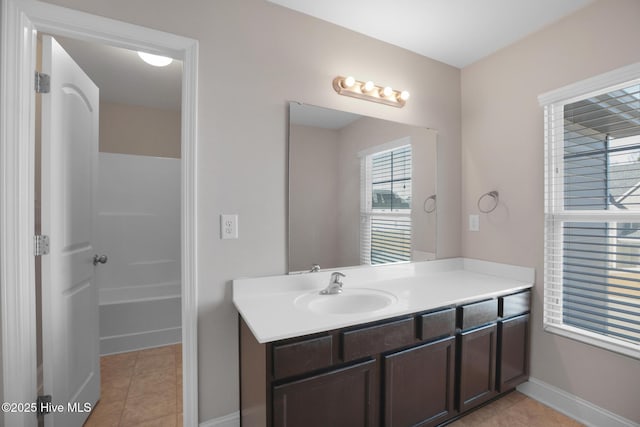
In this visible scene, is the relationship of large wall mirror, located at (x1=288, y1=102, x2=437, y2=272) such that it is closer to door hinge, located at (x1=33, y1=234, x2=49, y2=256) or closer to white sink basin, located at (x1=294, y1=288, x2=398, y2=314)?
white sink basin, located at (x1=294, y1=288, x2=398, y2=314)

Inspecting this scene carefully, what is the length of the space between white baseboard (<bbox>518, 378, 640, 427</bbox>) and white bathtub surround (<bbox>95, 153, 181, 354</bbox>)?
2.98 metres

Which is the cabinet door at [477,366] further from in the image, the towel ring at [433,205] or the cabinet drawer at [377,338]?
the towel ring at [433,205]

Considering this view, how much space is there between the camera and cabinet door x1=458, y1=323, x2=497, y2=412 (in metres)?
1.65

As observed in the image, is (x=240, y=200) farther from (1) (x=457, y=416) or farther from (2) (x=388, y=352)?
(1) (x=457, y=416)

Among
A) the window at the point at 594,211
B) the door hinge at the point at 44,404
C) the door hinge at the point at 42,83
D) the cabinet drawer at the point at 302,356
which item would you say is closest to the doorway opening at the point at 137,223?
the door hinge at the point at 44,404

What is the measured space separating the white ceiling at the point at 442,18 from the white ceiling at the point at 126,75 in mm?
1547

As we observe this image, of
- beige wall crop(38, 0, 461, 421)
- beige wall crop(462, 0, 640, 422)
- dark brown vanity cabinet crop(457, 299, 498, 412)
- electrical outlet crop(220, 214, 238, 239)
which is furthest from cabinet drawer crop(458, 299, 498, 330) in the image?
electrical outlet crop(220, 214, 238, 239)

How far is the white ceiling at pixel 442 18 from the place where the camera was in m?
1.72

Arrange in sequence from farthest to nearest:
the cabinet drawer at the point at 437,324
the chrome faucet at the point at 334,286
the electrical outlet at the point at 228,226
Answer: the chrome faucet at the point at 334,286 → the electrical outlet at the point at 228,226 → the cabinet drawer at the point at 437,324

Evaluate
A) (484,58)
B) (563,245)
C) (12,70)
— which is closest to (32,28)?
(12,70)

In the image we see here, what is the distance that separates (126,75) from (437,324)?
132 inches

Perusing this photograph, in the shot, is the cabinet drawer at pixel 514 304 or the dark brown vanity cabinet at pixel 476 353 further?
the cabinet drawer at pixel 514 304

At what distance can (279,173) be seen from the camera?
5.74 feet

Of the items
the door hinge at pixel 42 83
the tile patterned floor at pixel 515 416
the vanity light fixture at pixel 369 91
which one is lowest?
the tile patterned floor at pixel 515 416
